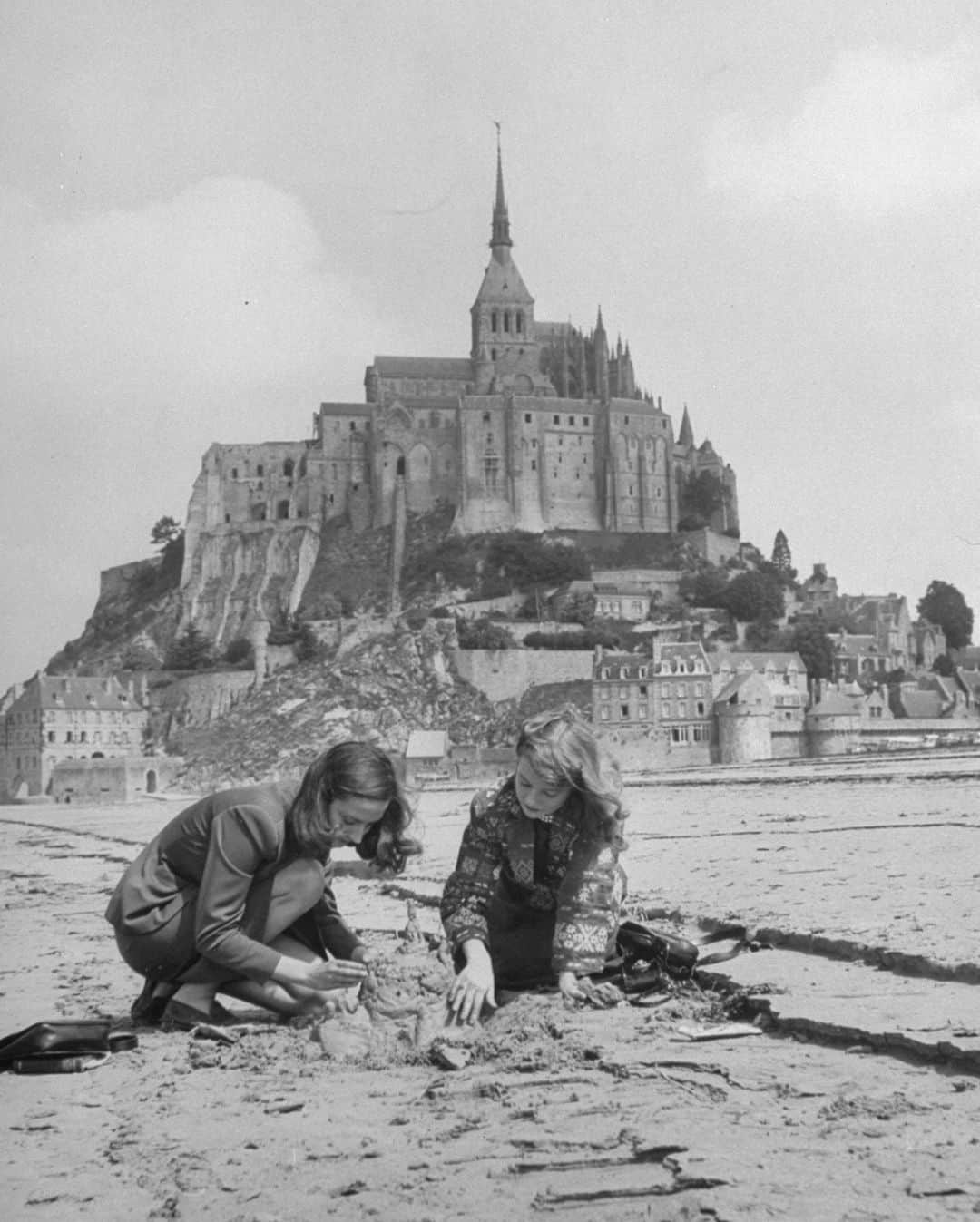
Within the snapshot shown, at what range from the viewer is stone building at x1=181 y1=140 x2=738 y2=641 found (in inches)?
3533

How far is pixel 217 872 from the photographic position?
5508 mm

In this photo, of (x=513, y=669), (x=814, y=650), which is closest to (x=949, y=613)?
(x=814, y=650)

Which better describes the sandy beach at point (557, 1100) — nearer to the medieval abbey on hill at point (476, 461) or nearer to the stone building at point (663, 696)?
the stone building at point (663, 696)

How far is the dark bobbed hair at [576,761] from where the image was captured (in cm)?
560

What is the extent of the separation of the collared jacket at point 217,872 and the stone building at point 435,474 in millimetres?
82636

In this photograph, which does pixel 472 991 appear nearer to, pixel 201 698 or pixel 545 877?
pixel 545 877

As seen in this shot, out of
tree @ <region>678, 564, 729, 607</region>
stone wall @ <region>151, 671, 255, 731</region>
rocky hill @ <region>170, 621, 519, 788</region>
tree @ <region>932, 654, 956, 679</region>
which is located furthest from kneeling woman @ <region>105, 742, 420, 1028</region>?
tree @ <region>932, 654, 956, 679</region>

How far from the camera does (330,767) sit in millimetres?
5543

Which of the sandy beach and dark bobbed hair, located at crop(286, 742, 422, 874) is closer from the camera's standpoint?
the sandy beach

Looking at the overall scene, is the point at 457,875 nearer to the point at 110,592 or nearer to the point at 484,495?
the point at 484,495

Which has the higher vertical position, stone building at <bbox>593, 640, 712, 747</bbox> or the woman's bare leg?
stone building at <bbox>593, 640, 712, 747</bbox>

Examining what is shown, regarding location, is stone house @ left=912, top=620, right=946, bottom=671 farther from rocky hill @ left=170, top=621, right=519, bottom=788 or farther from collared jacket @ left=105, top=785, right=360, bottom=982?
collared jacket @ left=105, top=785, right=360, bottom=982

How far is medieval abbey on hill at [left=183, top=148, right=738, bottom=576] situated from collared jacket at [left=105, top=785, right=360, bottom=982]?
82703 millimetres

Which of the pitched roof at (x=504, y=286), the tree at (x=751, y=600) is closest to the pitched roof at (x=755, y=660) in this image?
the tree at (x=751, y=600)
